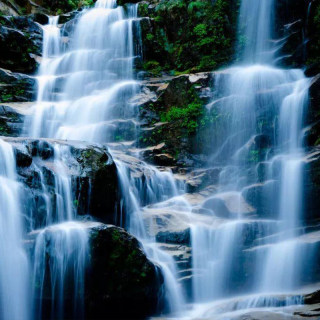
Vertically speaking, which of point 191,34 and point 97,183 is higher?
point 191,34

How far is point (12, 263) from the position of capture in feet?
18.0

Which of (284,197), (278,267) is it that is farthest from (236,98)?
(278,267)

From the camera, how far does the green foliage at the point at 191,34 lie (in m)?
13.6

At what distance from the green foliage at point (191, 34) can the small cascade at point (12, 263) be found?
9.39 metres

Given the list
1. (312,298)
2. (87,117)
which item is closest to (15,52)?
(87,117)

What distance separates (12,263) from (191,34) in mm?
11545

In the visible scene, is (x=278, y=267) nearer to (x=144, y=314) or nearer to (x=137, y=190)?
(x=144, y=314)

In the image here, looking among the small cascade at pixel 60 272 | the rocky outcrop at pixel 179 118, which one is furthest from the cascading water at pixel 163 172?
the rocky outcrop at pixel 179 118

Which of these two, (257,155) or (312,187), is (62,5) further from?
(312,187)

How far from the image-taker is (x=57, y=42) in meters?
16.0

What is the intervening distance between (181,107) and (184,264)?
5.98 metres

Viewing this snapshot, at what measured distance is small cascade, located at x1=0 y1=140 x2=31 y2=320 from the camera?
532cm

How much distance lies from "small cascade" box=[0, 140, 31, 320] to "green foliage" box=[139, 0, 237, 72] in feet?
30.8

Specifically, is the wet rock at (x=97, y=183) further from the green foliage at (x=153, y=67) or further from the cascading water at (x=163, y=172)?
the green foliage at (x=153, y=67)
